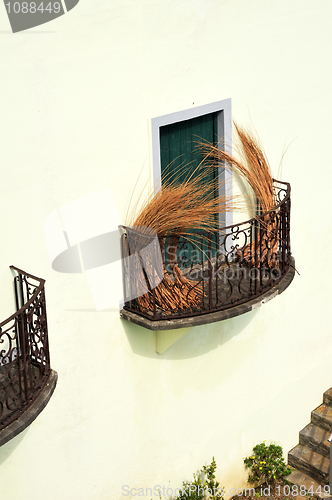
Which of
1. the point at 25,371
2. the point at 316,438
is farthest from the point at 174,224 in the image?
the point at 316,438

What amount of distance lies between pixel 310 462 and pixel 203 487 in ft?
6.39

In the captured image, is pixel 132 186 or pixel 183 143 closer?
pixel 132 186

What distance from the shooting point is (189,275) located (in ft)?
19.1

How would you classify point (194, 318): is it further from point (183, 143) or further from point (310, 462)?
point (310, 462)

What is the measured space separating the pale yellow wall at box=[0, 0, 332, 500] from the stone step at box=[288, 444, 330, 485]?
47 centimetres

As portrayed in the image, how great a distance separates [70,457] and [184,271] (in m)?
2.11

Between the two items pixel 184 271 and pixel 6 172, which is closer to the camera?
pixel 6 172

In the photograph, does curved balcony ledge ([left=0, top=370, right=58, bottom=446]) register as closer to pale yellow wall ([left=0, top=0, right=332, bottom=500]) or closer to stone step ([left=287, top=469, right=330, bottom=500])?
pale yellow wall ([left=0, top=0, right=332, bottom=500])

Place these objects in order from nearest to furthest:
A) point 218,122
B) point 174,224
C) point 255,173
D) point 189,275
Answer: point 174,224 → point 189,275 → point 218,122 → point 255,173

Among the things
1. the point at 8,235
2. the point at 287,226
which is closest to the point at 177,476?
the point at 287,226

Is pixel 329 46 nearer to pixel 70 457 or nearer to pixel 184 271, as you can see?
pixel 184 271

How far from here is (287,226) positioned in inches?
243

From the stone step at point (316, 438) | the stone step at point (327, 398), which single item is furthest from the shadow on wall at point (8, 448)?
the stone step at point (327, 398)

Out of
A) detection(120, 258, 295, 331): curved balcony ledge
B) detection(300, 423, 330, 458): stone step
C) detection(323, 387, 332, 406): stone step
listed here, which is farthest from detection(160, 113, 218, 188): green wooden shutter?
detection(323, 387, 332, 406): stone step
